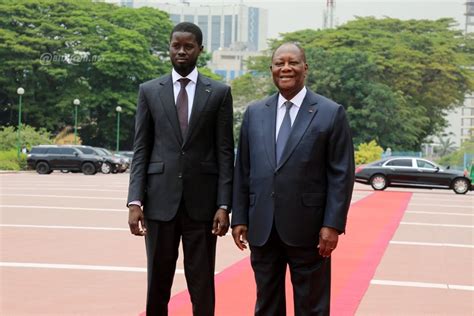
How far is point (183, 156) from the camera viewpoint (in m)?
5.30

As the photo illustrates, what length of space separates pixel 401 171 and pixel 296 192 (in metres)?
27.6

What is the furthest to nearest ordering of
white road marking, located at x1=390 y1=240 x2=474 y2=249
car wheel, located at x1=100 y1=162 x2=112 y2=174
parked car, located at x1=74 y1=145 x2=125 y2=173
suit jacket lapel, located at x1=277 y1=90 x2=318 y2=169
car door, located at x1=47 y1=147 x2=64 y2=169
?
car wheel, located at x1=100 y1=162 x2=112 y2=174, parked car, located at x1=74 y1=145 x2=125 y2=173, car door, located at x1=47 y1=147 x2=64 y2=169, white road marking, located at x1=390 y1=240 x2=474 y2=249, suit jacket lapel, located at x1=277 y1=90 x2=318 y2=169

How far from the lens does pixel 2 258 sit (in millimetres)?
10141

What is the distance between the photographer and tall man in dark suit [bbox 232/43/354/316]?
16.1ft

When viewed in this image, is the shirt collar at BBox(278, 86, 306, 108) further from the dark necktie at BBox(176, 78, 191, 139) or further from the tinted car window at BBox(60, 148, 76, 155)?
the tinted car window at BBox(60, 148, 76, 155)

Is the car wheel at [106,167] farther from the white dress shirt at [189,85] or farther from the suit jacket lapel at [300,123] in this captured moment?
Result: the suit jacket lapel at [300,123]

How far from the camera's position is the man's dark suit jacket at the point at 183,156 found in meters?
5.29

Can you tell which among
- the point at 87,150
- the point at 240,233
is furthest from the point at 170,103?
the point at 87,150

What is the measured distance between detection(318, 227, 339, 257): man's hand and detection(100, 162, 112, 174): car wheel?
38279mm

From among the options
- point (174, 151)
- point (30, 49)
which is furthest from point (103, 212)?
point (30, 49)

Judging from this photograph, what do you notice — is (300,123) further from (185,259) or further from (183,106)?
(185,259)

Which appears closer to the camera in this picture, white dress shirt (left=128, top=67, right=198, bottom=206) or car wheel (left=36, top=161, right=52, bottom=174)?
white dress shirt (left=128, top=67, right=198, bottom=206)

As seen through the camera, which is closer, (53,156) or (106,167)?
(53,156)

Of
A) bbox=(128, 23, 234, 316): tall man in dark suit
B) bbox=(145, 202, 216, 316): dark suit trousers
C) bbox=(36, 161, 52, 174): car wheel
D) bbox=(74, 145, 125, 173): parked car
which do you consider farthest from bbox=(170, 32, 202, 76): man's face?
bbox=(74, 145, 125, 173): parked car
